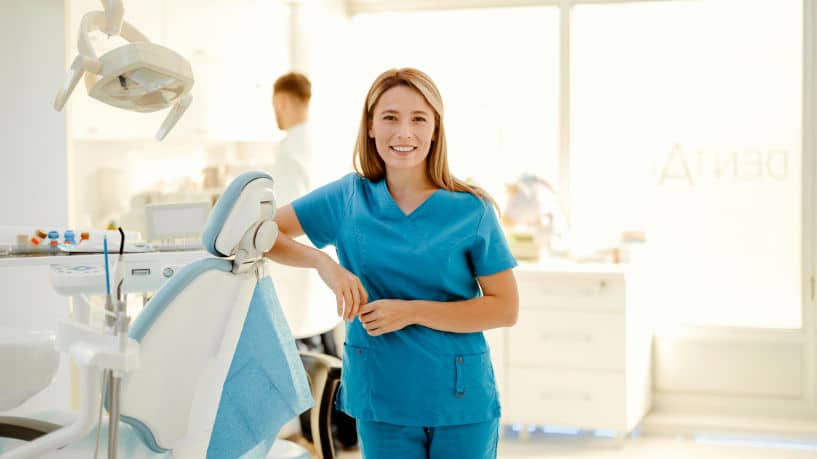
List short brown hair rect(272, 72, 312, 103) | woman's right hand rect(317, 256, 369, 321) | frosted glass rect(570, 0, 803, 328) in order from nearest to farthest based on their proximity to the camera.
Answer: woman's right hand rect(317, 256, 369, 321)
short brown hair rect(272, 72, 312, 103)
frosted glass rect(570, 0, 803, 328)

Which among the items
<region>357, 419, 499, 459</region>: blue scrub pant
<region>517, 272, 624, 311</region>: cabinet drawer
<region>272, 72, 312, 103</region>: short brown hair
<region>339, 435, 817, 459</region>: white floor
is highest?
<region>272, 72, 312, 103</region>: short brown hair

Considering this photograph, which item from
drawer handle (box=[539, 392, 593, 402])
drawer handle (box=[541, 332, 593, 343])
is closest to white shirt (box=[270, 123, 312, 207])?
drawer handle (box=[541, 332, 593, 343])

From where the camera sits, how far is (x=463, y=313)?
1.52m

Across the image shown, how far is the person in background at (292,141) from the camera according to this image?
315 cm

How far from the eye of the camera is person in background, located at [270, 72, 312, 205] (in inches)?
124

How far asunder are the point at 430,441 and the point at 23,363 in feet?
3.56

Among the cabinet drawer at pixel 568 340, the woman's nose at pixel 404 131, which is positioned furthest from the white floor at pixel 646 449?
the woman's nose at pixel 404 131

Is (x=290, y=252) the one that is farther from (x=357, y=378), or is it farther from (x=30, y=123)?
(x=30, y=123)

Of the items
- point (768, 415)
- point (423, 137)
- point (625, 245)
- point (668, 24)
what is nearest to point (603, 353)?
point (625, 245)

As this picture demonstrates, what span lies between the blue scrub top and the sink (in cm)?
93

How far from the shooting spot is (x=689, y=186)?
409 cm

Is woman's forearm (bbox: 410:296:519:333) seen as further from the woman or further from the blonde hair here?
the blonde hair

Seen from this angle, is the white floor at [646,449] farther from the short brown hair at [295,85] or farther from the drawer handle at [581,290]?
the short brown hair at [295,85]

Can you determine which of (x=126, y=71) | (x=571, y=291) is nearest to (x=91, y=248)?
(x=126, y=71)
